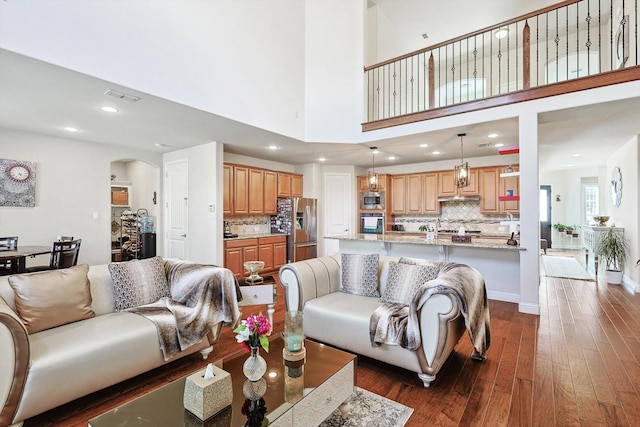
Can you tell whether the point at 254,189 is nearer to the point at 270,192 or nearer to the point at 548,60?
the point at 270,192

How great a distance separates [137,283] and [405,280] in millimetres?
2360

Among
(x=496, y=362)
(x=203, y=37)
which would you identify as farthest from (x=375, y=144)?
(x=496, y=362)

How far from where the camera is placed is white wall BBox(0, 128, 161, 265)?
182 inches

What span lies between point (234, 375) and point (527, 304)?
3697mm

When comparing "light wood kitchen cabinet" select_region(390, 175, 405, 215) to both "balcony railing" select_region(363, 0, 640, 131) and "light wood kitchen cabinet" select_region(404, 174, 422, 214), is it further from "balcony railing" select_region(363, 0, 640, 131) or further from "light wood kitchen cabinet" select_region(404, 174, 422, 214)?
"balcony railing" select_region(363, 0, 640, 131)

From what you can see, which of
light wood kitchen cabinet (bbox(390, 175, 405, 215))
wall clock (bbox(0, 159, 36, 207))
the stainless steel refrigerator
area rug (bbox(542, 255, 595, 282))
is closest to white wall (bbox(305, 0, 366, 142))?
the stainless steel refrigerator

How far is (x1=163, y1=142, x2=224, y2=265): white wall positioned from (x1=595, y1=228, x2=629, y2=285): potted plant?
6.67 m

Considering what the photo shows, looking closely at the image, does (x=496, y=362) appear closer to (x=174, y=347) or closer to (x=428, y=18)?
(x=174, y=347)

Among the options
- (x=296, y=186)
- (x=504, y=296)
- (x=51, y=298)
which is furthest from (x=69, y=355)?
(x=296, y=186)

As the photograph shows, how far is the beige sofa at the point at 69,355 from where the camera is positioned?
1.60 meters

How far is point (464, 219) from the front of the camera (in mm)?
6973

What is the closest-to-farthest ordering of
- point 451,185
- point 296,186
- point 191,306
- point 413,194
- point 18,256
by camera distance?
1. point 191,306
2. point 18,256
3. point 451,185
4. point 296,186
5. point 413,194

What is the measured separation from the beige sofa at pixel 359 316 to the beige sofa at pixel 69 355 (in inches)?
37.0

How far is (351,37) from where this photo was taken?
206 inches
